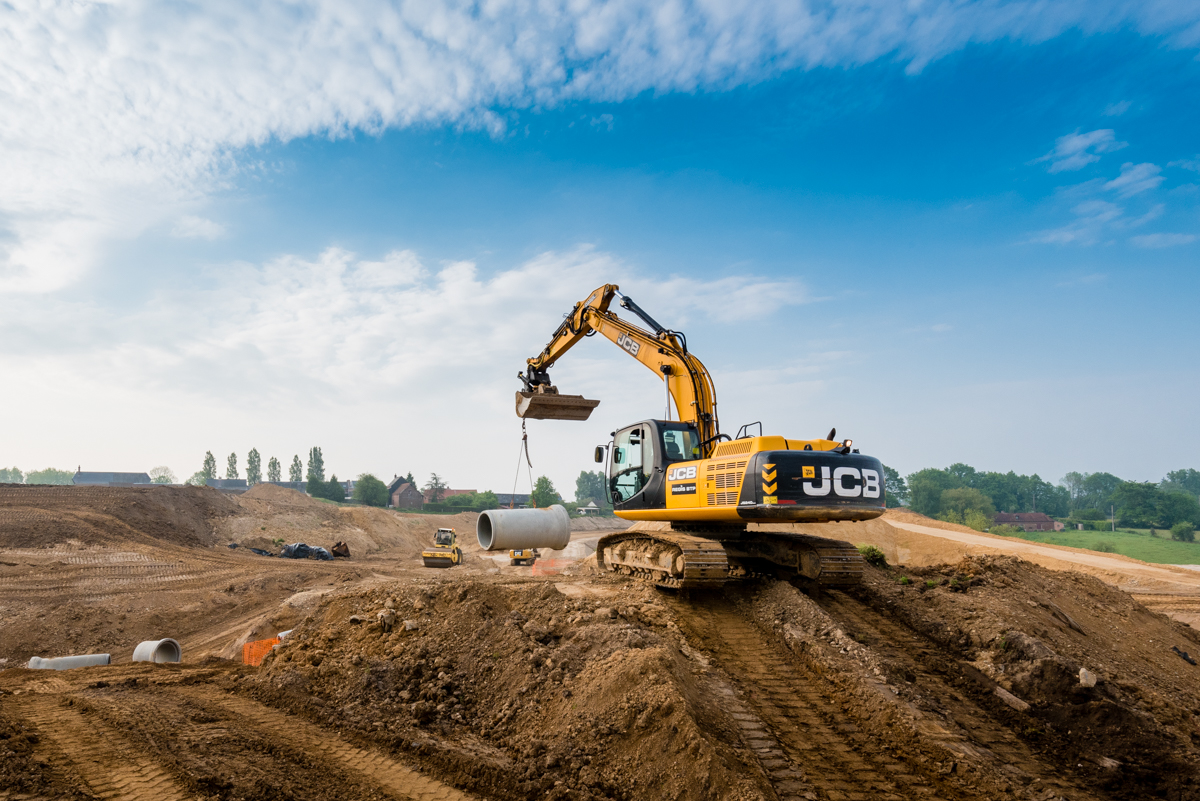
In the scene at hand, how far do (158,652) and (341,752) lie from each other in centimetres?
803

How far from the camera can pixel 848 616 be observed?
379 inches

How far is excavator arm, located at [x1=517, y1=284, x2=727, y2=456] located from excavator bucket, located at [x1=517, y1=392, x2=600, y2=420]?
20 mm

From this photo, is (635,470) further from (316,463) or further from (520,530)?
(316,463)

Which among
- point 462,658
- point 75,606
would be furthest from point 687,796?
point 75,606

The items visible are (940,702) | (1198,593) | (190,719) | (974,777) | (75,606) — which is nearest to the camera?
(974,777)

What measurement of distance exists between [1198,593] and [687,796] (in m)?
23.5

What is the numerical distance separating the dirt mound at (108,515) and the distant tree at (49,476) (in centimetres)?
10244

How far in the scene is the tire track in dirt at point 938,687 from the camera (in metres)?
6.13

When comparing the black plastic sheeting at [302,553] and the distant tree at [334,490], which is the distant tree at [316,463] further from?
the black plastic sheeting at [302,553]

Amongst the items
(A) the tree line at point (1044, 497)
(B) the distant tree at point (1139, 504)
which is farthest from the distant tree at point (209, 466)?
(B) the distant tree at point (1139, 504)

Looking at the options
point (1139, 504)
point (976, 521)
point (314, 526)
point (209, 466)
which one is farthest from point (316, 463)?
point (1139, 504)

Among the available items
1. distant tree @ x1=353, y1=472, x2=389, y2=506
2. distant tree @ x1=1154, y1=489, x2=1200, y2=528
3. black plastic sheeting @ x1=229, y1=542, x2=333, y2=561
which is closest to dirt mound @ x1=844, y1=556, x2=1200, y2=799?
black plastic sheeting @ x1=229, y1=542, x2=333, y2=561

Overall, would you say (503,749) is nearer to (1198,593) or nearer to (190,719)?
(190,719)

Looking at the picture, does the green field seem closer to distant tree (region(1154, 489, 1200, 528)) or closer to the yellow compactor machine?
distant tree (region(1154, 489, 1200, 528))
